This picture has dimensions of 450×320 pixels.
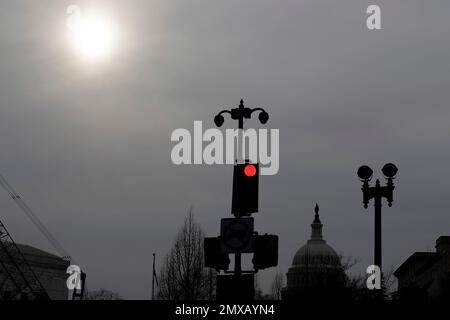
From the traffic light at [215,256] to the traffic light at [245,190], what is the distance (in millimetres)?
692

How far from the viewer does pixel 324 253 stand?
17712 centimetres

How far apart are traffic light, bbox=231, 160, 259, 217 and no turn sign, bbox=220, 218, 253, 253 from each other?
233 mm

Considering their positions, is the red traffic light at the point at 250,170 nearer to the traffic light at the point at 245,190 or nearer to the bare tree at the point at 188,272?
the traffic light at the point at 245,190

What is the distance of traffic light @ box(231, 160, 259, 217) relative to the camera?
1692 cm

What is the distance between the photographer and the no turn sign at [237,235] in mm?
16703

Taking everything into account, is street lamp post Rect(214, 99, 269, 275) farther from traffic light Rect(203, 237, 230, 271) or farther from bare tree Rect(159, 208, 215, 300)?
bare tree Rect(159, 208, 215, 300)

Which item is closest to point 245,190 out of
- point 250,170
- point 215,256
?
point 250,170

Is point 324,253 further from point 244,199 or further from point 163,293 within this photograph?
point 244,199

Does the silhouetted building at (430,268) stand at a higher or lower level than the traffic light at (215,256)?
higher

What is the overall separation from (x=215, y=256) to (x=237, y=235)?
628 mm

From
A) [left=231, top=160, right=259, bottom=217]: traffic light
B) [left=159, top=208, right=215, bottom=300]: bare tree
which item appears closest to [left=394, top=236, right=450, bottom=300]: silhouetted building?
[left=159, top=208, right=215, bottom=300]: bare tree

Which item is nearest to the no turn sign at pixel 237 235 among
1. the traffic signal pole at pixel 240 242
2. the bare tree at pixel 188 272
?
the traffic signal pole at pixel 240 242
